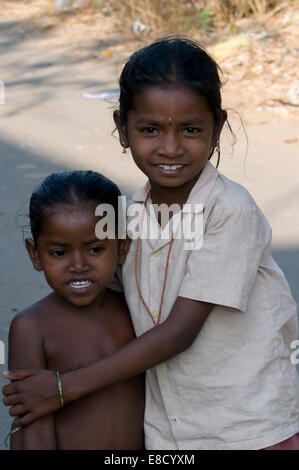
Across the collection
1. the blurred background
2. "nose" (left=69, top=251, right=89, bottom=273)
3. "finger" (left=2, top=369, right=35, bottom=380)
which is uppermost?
the blurred background

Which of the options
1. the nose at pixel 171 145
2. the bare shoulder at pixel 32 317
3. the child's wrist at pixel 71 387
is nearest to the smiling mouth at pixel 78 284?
the bare shoulder at pixel 32 317

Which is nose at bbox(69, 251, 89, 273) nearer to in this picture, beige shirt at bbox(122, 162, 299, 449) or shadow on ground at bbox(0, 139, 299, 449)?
beige shirt at bbox(122, 162, 299, 449)

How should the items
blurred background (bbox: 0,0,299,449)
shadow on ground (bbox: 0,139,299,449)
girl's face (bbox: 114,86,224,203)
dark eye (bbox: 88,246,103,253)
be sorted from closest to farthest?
1. girl's face (bbox: 114,86,224,203)
2. dark eye (bbox: 88,246,103,253)
3. shadow on ground (bbox: 0,139,299,449)
4. blurred background (bbox: 0,0,299,449)

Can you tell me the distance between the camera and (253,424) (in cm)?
172

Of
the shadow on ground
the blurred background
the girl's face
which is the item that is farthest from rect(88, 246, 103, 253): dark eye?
the shadow on ground

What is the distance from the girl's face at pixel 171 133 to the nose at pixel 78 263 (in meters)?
0.27

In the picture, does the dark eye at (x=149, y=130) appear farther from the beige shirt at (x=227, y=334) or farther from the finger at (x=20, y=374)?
the finger at (x=20, y=374)

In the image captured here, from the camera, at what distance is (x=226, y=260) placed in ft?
5.44

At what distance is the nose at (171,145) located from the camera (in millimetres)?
1668

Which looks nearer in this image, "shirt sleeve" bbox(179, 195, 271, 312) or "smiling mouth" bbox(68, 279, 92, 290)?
"shirt sleeve" bbox(179, 195, 271, 312)

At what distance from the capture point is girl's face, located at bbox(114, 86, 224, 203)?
5.42 ft

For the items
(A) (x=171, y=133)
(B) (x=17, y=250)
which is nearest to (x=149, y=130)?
(A) (x=171, y=133)

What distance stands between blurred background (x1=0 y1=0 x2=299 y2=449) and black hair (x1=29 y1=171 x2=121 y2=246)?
40cm
